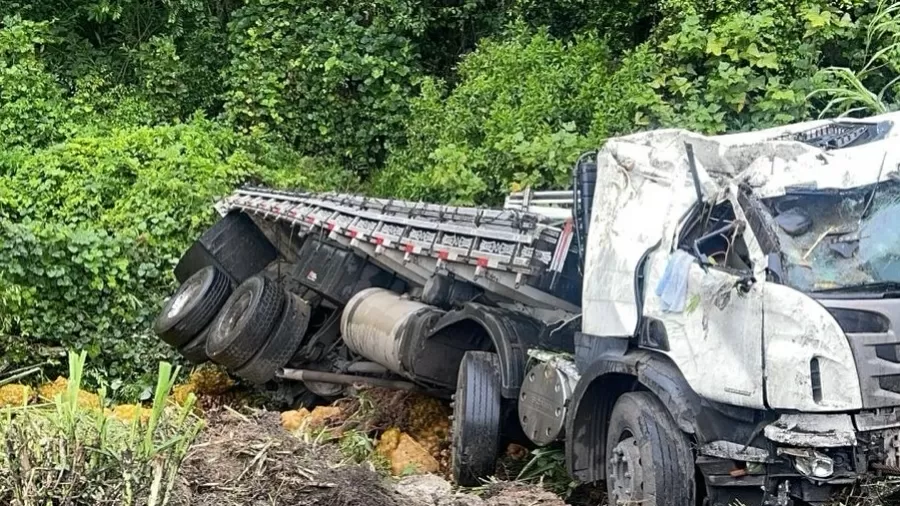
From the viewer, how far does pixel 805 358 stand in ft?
15.3

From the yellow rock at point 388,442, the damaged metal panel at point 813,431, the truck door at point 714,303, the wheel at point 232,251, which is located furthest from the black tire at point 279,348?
the damaged metal panel at point 813,431

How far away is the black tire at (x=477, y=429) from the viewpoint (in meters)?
7.43

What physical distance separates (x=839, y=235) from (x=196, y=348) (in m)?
7.35

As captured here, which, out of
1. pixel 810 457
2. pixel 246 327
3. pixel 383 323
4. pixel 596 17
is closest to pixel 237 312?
pixel 246 327

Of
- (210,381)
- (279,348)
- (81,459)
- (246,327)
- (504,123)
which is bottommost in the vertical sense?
(81,459)

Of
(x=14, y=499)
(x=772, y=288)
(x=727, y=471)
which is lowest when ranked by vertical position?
(x=14, y=499)

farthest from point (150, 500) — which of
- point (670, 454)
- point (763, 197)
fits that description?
point (763, 197)

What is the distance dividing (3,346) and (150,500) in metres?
8.26

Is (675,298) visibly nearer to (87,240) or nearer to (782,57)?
(782,57)

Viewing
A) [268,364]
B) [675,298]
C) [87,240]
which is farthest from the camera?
[87,240]

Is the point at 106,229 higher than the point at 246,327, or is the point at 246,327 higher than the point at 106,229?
the point at 106,229

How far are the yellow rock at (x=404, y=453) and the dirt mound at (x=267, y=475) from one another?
2.81 meters

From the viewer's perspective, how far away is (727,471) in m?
5.14

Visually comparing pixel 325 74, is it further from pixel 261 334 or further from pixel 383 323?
pixel 383 323
